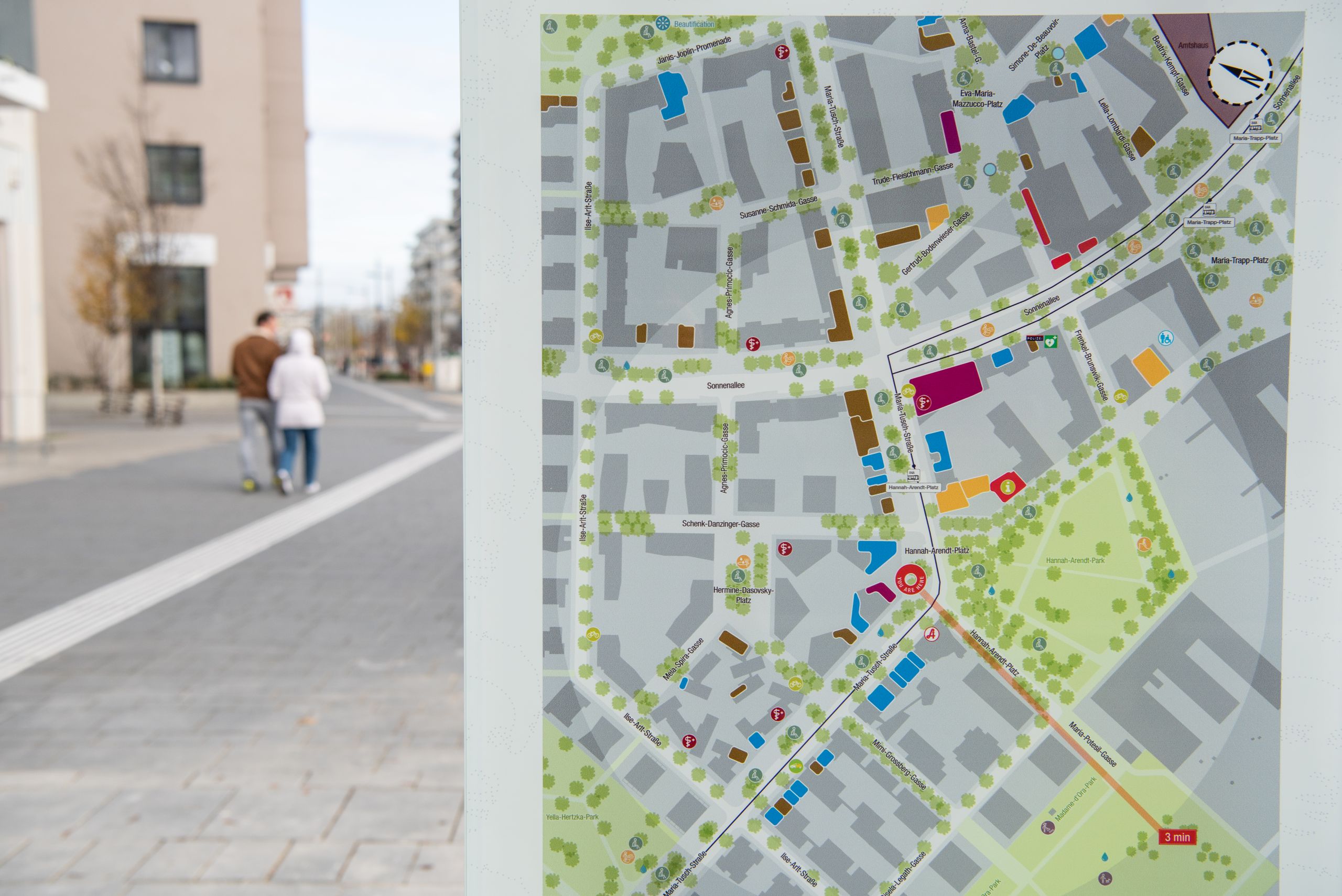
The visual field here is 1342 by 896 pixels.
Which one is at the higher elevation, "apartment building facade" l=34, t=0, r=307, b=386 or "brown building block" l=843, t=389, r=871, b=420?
"apartment building facade" l=34, t=0, r=307, b=386

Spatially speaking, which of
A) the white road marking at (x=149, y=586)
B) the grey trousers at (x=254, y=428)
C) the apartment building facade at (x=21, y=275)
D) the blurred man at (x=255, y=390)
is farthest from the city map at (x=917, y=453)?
the apartment building facade at (x=21, y=275)

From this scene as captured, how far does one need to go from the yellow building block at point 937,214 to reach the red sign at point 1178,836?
1.19 m

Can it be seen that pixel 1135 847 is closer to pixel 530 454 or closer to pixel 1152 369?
pixel 1152 369

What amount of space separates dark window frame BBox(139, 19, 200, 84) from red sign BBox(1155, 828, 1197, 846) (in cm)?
3646

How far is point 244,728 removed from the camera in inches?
199

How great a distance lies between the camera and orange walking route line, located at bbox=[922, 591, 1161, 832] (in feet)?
6.48

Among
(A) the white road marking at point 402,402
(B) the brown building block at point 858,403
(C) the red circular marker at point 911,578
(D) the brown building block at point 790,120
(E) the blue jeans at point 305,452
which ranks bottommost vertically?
(A) the white road marking at point 402,402

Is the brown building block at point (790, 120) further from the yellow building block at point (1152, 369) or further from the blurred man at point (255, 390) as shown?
the blurred man at point (255, 390)

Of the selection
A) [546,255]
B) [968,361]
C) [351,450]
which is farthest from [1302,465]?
[351,450]

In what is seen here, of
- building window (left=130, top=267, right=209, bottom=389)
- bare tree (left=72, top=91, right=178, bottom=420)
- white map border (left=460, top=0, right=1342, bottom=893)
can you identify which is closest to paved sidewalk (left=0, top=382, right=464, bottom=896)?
white map border (left=460, top=0, right=1342, bottom=893)

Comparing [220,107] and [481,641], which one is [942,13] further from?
[220,107]

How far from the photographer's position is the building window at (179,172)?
3278 cm

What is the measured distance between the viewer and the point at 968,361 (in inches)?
77.6

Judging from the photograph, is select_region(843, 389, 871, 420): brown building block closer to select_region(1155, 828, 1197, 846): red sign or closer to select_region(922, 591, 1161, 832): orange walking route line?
select_region(922, 591, 1161, 832): orange walking route line
